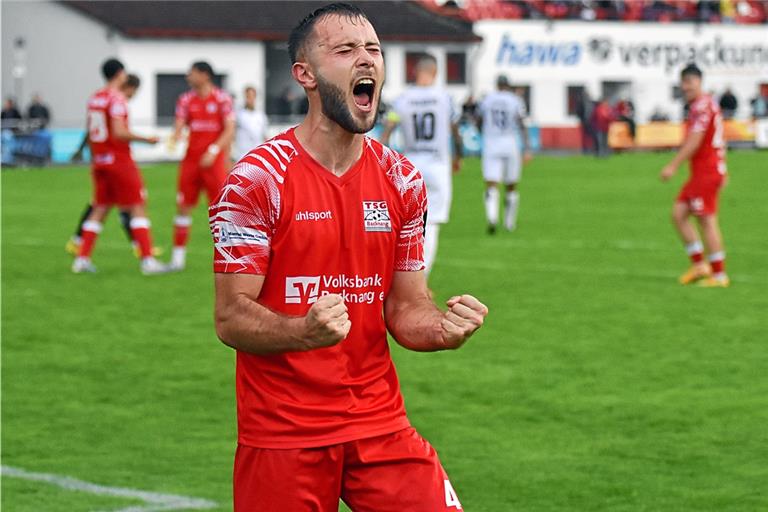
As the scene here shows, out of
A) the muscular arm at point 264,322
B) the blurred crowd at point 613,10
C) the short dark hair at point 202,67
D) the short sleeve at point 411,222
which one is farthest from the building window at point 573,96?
the muscular arm at point 264,322

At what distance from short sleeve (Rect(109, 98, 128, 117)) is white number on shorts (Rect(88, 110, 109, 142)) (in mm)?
144

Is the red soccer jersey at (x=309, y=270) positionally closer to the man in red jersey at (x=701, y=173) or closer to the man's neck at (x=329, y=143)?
the man's neck at (x=329, y=143)

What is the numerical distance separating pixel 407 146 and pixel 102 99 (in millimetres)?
3350

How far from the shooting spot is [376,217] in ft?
15.2

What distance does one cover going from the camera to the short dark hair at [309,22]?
4.60 metres

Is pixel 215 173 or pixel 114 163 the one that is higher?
pixel 114 163

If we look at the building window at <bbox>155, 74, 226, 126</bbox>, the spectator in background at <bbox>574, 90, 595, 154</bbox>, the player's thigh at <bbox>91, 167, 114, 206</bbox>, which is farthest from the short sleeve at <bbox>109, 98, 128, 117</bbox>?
the building window at <bbox>155, 74, 226, 126</bbox>

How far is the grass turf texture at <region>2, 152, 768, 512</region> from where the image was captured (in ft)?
25.9

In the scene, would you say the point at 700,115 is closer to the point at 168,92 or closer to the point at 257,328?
the point at 257,328

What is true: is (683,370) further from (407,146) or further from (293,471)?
(293,471)

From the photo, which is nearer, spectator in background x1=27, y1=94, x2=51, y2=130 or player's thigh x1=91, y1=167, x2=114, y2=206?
player's thigh x1=91, y1=167, x2=114, y2=206

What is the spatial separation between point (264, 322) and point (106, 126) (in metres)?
13.0

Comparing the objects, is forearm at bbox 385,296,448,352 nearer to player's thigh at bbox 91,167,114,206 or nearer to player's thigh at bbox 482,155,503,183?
player's thigh at bbox 91,167,114,206

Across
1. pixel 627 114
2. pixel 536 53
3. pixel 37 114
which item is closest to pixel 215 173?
pixel 37 114
